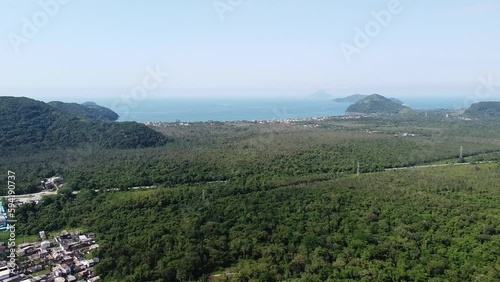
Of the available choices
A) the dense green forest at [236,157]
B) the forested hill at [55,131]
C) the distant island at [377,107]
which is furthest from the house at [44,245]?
the distant island at [377,107]

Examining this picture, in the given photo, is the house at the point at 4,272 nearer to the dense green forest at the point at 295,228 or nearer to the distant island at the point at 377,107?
the dense green forest at the point at 295,228

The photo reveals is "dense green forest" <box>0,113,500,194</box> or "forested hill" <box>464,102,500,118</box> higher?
"forested hill" <box>464,102,500,118</box>

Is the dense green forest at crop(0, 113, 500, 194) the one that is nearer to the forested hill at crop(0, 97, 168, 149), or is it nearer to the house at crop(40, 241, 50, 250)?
the forested hill at crop(0, 97, 168, 149)

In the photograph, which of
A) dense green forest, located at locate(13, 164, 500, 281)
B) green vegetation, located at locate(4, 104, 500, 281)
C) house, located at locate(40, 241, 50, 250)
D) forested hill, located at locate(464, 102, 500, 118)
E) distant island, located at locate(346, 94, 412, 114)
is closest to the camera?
dense green forest, located at locate(13, 164, 500, 281)

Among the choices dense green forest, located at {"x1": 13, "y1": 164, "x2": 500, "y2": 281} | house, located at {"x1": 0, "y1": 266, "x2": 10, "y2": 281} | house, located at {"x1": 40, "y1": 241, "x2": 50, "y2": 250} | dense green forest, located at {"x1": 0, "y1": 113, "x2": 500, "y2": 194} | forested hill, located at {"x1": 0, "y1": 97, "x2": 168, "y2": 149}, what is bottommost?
house, located at {"x1": 0, "y1": 266, "x2": 10, "y2": 281}

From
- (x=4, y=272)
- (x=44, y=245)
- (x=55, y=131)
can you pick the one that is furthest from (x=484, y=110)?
(x=4, y=272)

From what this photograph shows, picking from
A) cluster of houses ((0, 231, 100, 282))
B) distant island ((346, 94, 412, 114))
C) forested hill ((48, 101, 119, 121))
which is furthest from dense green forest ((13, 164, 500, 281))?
distant island ((346, 94, 412, 114))
